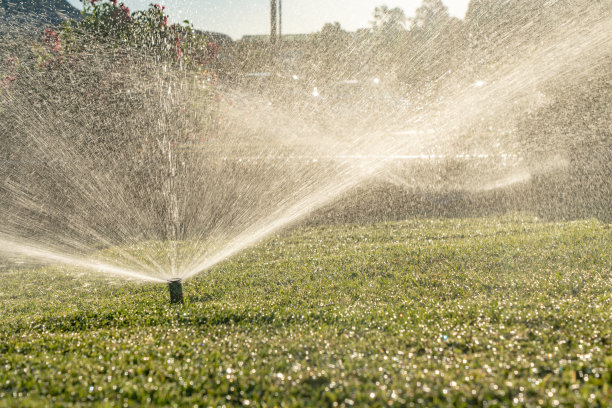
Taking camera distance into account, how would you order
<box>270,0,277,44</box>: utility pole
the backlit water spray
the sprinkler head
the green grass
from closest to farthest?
the green grass < the sprinkler head < the backlit water spray < <box>270,0,277,44</box>: utility pole

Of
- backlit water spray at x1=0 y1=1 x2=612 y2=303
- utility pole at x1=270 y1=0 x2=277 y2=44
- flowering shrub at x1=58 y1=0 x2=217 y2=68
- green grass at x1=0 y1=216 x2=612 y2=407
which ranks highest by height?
utility pole at x1=270 y1=0 x2=277 y2=44

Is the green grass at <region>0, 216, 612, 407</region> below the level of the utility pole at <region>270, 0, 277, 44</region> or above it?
below

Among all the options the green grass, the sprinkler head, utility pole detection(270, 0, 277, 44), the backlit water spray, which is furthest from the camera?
utility pole detection(270, 0, 277, 44)

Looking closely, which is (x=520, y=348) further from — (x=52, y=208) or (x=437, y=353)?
(x=52, y=208)

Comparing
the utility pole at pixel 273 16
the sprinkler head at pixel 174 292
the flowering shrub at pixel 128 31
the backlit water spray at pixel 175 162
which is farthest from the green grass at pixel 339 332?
the utility pole at pixel 273 16

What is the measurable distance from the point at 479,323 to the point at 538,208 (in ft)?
18.8

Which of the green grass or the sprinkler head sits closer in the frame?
the green grass

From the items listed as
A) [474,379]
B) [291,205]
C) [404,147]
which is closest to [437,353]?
[474,379]

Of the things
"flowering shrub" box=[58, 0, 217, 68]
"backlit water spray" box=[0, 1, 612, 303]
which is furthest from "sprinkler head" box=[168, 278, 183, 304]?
"flowering shrub" box=[58, 0, 217, 68]

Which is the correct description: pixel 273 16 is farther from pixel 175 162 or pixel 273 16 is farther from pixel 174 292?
pixel 174 292

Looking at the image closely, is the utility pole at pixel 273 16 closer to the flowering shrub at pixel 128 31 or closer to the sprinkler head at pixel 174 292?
the flowering shrub at pixel 128 31

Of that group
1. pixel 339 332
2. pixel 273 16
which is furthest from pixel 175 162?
pixel 273 16

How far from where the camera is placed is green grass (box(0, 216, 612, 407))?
2.71 meters

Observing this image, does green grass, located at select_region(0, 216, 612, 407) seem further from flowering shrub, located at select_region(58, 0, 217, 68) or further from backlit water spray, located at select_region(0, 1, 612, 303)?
flowering shrub, located at select_region(58, 0, 217, 68)
